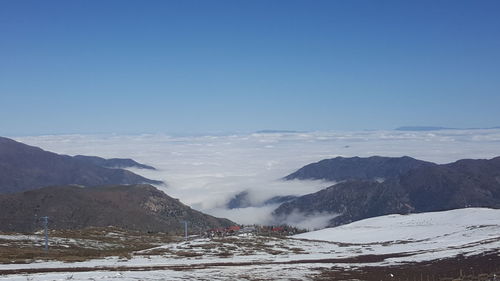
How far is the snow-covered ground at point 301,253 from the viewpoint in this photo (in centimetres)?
5578

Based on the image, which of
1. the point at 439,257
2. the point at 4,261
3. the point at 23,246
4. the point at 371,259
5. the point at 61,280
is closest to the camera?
the point at 61,280

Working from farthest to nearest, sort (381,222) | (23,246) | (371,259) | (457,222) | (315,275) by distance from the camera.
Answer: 1. (381,222)
2. (457,222)
3. (23,246)
4. (371,259)
5. (315,275)

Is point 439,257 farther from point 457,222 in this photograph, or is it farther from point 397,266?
point 457,222

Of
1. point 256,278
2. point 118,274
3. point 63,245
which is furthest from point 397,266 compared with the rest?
point 63,245

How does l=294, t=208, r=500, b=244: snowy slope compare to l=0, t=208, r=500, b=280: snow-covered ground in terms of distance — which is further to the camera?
l=294, t=208, r=500, b=244: snowy slope

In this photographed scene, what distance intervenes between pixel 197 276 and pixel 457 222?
388 ft

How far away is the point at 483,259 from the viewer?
64312mm

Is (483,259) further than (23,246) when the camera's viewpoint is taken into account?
No

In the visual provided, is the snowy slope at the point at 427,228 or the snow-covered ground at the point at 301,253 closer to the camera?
the snow-covered ground at the point at 301,253

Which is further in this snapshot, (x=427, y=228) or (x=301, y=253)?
(x=427, y=228)

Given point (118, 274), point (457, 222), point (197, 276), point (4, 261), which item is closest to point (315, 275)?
point (197, 276)

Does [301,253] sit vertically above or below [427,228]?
below

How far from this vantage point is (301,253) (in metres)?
102

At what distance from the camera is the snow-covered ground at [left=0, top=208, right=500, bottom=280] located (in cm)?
5578
